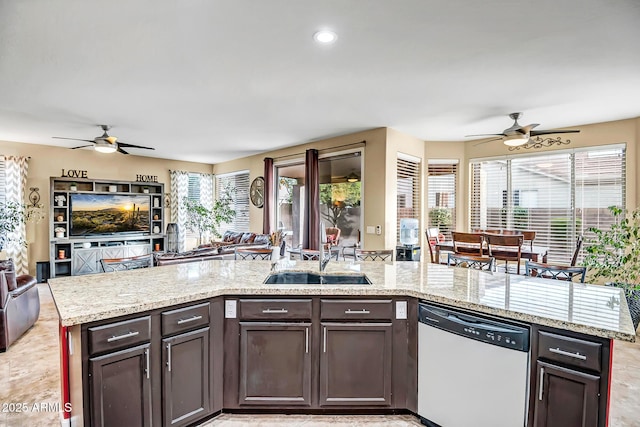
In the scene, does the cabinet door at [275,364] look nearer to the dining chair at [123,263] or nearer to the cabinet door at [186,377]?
the cabinet door at [186,377]

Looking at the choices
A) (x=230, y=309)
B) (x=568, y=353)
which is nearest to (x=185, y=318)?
(x=230, y=309)

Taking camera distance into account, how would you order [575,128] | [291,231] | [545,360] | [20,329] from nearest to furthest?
[545,360]
[20,329]
[575,128]
[291,231]

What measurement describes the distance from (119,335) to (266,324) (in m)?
0.84

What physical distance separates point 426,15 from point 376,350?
2.26 meters

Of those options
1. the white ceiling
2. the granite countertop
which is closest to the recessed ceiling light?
the white ceiling

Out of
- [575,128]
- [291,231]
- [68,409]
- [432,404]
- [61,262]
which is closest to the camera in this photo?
[68,409]

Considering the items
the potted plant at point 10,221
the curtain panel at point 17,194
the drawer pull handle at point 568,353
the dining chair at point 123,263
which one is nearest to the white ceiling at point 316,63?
the curtain panel at point 17,194

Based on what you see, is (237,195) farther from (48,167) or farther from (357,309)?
(357,309)

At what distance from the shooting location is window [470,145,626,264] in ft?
16.1

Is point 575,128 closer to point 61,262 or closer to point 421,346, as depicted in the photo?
point 421,346

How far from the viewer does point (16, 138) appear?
19.9 ft

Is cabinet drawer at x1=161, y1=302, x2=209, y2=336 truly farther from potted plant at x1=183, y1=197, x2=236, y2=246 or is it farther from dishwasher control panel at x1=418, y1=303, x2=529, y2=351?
potted plant at x1=183, y1=197, x2=236, y2=246

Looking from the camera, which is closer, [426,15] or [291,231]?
[426,15]

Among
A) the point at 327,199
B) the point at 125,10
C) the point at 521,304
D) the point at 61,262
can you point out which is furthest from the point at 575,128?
the point at 61,262
